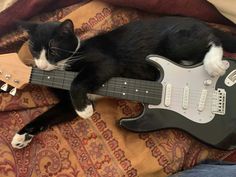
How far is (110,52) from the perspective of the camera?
118 centimetres

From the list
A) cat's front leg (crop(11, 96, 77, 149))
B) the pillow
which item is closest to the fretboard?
cat's front leg (crop(11, 96, 77, 149))

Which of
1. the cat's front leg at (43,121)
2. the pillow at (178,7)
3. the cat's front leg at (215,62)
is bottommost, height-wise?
the cat's front leg at (43,121)

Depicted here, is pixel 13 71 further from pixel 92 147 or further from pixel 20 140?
pixel 92 147

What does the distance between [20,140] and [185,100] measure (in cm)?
52

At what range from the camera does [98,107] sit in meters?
1.23

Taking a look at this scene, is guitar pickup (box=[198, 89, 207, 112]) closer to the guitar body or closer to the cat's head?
the guitar body

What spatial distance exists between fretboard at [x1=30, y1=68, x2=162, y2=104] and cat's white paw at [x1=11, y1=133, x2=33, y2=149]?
6.7 inches

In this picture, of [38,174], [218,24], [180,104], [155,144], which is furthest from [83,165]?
[218,24]

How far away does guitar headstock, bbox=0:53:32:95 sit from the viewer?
1.10m

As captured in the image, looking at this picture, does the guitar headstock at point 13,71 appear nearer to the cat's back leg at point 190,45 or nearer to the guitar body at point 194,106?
the guitar body at point 194,106

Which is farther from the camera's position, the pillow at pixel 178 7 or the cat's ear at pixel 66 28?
the pillow at pixel 178 7

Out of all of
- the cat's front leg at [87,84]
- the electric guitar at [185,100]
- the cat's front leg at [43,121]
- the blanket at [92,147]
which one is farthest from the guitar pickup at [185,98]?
the cat's front leg at [43,121]

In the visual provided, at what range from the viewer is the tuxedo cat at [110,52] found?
111 cm

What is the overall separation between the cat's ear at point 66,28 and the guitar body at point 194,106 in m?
0.26
